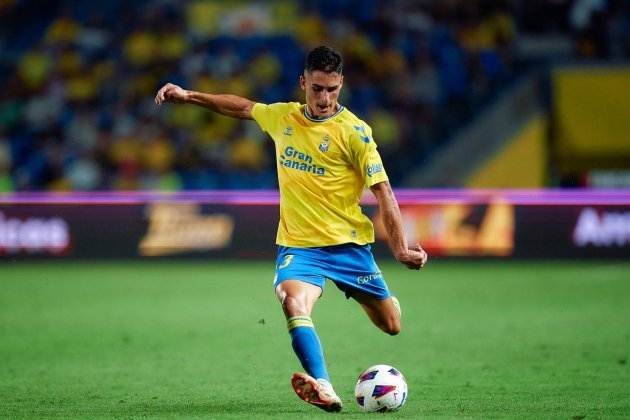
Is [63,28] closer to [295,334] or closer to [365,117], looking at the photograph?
[365,117]

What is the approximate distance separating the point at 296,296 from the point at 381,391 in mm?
712

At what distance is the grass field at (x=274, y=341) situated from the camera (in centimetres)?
737

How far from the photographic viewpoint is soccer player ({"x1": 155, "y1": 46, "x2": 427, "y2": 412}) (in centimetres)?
696

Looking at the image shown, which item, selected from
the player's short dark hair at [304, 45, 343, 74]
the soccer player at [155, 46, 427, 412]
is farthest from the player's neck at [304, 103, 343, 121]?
the player's short dark hair at [304, 45, 343, 74]

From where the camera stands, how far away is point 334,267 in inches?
283

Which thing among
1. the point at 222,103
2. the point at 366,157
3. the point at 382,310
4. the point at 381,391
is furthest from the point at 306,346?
the point at 222,103

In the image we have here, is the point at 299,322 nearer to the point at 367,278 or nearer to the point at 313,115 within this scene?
the point at 367,278

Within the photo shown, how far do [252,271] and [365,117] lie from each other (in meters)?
4.27

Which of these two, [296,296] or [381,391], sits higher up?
[296,296]

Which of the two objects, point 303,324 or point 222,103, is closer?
point 303,324

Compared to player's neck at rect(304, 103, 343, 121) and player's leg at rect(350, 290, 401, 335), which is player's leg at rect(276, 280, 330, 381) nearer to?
player's leg at rect(350, 290, 401, 335)

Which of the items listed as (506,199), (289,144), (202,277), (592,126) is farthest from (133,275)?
(289,144)

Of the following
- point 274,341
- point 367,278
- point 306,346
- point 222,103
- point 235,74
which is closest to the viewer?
point 306,346

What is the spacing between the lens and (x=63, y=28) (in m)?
22.5
